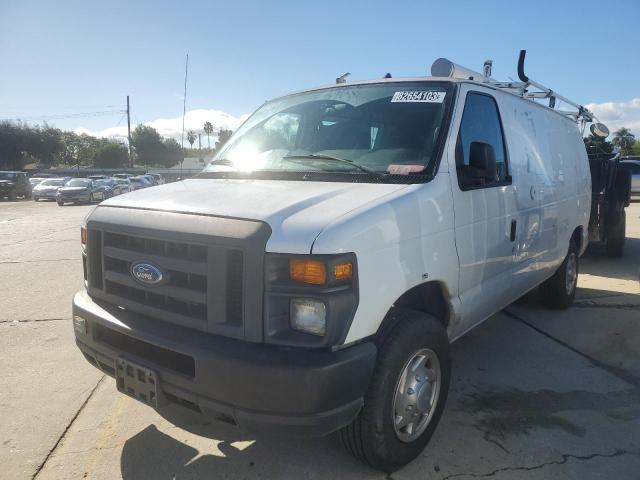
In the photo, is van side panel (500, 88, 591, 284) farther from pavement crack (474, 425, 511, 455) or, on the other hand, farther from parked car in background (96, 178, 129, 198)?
parked car in background (96, 178, 129, 198)

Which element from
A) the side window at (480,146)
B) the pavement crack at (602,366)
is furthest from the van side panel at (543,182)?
the pavement crack at (602,366)

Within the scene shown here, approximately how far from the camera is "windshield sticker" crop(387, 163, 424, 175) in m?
2.85

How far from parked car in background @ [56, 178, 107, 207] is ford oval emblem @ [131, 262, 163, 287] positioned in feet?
84.9

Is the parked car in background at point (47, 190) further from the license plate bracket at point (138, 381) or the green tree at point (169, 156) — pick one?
Answer: the green tree at point (169, 156)

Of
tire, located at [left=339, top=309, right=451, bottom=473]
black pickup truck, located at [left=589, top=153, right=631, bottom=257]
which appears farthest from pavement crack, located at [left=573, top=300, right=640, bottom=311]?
tire, located at [left=339, top=309, right=451, bottom=473]

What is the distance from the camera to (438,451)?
2.94 metres

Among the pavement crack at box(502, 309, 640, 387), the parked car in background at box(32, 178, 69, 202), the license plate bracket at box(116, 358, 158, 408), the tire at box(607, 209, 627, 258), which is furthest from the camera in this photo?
the parked car in background at box(32, 178, 69, 202)

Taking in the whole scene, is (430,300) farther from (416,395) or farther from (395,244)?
(395,244)

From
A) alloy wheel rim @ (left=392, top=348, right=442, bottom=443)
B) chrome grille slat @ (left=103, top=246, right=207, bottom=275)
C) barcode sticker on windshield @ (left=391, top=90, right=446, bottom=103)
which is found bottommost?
alloy wheel rim @ (left=392, top=348, right=442, bottom=443)

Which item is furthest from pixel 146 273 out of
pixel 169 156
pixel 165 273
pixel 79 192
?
pixel 169 156

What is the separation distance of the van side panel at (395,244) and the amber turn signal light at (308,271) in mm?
61

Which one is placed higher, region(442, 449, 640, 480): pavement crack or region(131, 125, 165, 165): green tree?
region(131, 125, 165, 165): green tree

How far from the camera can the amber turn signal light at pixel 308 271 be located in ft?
7.00

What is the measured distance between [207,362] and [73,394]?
212 centimetres
